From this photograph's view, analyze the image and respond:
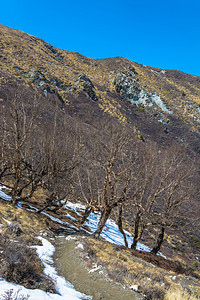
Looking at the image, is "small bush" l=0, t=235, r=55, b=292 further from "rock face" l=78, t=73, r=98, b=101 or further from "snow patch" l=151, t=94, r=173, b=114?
"snow patch" l=151, t=94, r=173, b=114

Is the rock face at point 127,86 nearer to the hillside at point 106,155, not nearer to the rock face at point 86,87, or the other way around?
the hillside at point 106,155

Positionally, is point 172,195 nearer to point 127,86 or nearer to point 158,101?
point 158,101

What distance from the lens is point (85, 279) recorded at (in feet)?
17.4

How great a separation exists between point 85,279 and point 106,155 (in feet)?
51.8

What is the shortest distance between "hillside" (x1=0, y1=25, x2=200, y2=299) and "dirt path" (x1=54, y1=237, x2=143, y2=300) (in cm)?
35

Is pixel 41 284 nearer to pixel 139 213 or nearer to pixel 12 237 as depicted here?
pixel 12 237

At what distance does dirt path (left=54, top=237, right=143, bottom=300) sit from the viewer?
4711 mm

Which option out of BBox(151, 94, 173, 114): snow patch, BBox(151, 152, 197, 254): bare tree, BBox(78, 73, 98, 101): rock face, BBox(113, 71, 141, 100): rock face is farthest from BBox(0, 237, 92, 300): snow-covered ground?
BBox(151, 94, 173, 114): snow patch

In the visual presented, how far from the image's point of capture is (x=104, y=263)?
6.34m

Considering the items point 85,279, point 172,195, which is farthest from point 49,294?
point 172,195

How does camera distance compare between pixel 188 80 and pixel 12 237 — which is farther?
pixel 188 80

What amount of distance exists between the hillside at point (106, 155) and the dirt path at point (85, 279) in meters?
0.35

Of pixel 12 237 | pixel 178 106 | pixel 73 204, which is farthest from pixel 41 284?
pixel 178 106

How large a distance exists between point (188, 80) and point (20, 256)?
108836 mm
